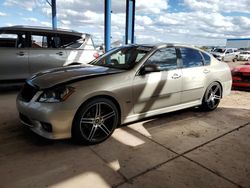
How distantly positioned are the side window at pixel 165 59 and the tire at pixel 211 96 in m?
1.15

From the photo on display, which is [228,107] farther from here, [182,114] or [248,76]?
[248,76]

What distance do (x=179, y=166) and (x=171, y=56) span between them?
2087 millimetres

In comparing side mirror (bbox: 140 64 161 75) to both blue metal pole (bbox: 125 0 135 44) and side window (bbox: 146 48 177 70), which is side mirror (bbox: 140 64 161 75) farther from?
blue metal pole (bbox: 125 0 135 44)

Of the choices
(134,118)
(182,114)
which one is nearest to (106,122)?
(134,118)

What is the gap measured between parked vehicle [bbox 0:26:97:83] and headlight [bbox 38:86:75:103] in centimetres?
355

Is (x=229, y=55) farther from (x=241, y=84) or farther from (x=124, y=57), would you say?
(x=124, y=57)

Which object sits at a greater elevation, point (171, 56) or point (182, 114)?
point (171, 56)

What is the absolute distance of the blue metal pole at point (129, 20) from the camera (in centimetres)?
1052

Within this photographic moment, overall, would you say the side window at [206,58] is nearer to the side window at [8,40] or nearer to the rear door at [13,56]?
the rear door at [13,56]

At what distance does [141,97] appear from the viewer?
3699mm

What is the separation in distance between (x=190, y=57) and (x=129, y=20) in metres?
6.84

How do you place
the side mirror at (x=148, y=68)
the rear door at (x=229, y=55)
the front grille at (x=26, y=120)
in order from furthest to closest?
1. the rear door at (x=229, y=55)
2. the side mirror at (x=148, y=68)
3. the front grille at (x=26, y=120)

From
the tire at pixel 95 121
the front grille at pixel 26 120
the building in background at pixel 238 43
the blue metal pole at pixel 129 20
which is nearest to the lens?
the tire at pixel 95 121

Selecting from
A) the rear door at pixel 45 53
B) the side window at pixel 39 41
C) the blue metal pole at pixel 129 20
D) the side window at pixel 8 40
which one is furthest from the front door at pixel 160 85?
the blue metal pole at pixel 129 20
